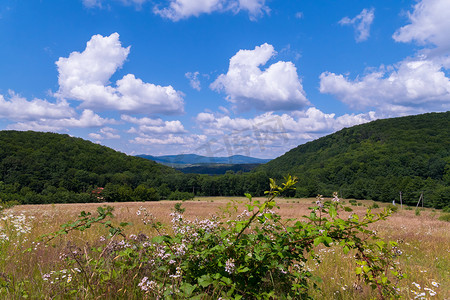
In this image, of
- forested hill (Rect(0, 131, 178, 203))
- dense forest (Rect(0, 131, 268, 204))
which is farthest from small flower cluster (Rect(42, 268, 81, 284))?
forested hill (Rect(0, 131, 178, 203))

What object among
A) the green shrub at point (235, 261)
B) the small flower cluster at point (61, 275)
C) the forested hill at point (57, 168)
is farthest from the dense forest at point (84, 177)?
the green shrub at point (235, 261)

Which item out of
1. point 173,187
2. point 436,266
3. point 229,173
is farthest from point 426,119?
point 436,266

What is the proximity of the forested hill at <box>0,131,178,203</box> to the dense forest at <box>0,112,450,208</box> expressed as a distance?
0.89 ft

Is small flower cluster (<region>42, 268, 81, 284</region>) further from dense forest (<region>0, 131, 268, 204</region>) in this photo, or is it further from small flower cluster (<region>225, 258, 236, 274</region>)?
dense forest (<region>0, 131, 268, 204</region>)

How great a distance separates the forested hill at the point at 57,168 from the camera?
301 feet

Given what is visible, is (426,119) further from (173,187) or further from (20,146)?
(20,146)

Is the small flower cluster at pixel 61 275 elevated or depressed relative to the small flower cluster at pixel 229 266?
depressed

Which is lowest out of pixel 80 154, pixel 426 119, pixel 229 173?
pixel 229 173

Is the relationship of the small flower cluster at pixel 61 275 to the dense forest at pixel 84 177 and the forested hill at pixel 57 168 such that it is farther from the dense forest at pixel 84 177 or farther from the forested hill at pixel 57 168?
the forested hill at pixel 57 168

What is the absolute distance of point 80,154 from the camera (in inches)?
4801

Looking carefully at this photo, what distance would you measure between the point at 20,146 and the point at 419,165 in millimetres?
184189

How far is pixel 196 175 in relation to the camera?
398ft

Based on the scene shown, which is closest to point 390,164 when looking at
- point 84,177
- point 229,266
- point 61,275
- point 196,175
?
point 196,175

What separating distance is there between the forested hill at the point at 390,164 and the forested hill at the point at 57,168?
73756mm
